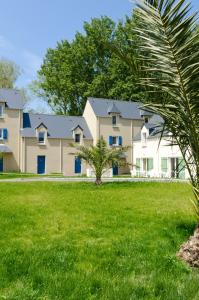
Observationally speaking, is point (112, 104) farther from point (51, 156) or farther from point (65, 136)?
point (51, 156)

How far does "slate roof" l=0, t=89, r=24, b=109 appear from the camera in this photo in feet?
150

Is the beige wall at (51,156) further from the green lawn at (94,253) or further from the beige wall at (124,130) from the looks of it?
the green lawn at (94,253)

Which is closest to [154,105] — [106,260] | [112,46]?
[112,46]

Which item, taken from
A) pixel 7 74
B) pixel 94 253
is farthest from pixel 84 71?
pixel 94 253

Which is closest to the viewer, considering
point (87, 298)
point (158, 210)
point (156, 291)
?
point (87, 298)

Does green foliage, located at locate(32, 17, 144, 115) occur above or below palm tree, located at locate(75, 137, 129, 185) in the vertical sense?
above

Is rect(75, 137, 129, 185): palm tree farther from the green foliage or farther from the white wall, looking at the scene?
the green foliage

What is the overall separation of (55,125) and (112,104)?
756cm

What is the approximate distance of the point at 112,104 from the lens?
49.6 metres

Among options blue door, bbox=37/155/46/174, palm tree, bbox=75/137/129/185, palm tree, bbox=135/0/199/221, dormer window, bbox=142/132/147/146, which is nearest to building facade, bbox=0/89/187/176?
blue door, bbox=37/155/46/174

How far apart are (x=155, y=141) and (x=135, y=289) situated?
123 feet

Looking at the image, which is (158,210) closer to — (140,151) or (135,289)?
(135,289)

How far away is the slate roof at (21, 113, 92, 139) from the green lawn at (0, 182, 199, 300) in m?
33.9

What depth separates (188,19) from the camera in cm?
603
